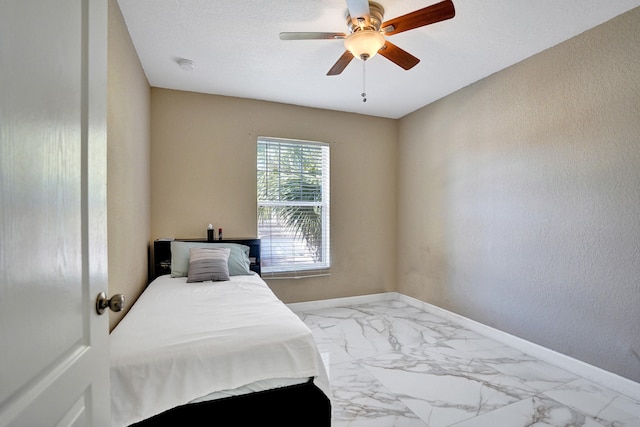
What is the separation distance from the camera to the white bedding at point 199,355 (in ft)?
4.32

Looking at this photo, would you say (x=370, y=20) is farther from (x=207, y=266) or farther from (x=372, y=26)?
(x=207, y=266)

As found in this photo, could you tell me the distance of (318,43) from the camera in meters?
2.49

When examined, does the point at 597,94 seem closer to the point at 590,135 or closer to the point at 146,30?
the point at 590,135

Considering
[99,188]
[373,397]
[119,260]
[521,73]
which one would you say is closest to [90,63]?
[99,188]

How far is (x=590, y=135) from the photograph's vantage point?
232 cm

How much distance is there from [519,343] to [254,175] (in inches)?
127

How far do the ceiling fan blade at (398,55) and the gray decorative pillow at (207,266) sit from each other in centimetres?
222

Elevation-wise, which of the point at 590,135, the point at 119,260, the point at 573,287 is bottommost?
the point at 573,287

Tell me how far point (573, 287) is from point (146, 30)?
3855 mm

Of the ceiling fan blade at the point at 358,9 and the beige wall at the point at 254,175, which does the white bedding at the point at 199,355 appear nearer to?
the beige wall at the point at 254,175

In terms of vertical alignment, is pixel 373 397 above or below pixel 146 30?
below

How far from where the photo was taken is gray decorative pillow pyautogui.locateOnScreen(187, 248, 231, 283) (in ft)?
9.04

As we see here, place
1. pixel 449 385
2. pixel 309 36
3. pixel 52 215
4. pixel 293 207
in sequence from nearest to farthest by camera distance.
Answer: pixel 52 215
pixel 309 36
pixel 449 385
pixel 293 207

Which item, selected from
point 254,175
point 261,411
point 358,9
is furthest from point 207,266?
point 358,9
